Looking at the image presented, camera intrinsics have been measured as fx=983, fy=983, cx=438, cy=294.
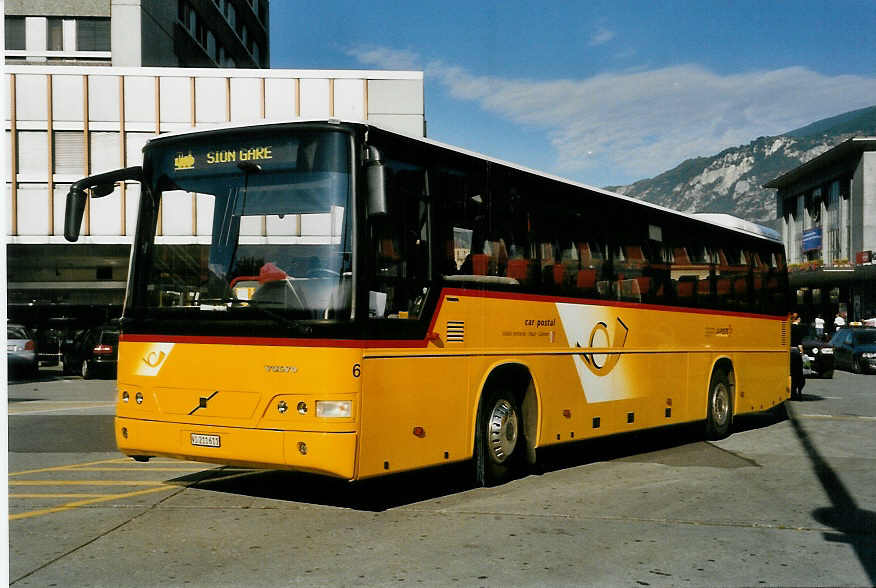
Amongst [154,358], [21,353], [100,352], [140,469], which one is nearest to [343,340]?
[154,358]

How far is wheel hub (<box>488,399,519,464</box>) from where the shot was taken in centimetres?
930

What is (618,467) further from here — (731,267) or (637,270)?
(731,267)

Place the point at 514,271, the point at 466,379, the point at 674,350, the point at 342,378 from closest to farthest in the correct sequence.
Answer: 1. the point at 342,378
2. the point at 466,379
3. the point at 514,271
4. the point at 674,350

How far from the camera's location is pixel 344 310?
7.49 metres

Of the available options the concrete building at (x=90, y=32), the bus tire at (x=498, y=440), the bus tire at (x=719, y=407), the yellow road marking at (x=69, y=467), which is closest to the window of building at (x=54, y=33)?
the concrete building at (x=90, y=32)

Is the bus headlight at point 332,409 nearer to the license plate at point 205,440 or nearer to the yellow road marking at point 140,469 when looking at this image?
the license plate at point 205,440

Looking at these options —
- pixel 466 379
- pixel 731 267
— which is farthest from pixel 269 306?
pixel 731 267

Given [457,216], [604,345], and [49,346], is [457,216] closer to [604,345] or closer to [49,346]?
[604,345]

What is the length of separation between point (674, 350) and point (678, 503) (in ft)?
15.7

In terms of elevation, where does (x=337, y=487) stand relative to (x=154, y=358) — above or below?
below

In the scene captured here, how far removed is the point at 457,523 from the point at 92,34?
4135 centimetres

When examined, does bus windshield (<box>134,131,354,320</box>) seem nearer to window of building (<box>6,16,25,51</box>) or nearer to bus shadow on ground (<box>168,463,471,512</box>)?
bus shadow on ground (<box>168,463,471,512</box>)

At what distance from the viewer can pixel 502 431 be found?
9430 millimetres

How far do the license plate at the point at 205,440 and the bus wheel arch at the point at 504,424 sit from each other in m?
2.40
